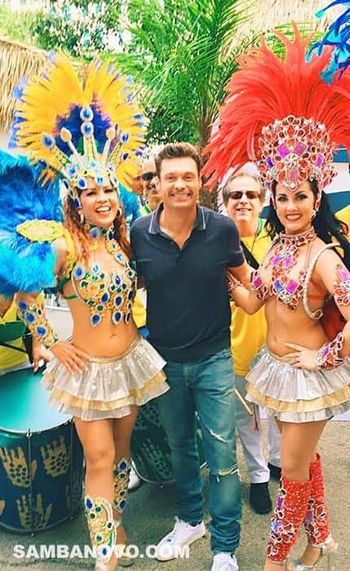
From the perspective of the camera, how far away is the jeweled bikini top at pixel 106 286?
2465 millimetres

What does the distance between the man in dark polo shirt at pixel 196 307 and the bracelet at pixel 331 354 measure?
55cm

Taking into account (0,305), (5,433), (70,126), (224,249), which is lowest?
(5,433)

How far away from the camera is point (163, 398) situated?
2.75m

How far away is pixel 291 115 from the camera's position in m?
2.29

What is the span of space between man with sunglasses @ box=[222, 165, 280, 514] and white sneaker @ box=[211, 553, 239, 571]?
57 cm

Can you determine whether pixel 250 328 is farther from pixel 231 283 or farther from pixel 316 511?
pixel 316 511

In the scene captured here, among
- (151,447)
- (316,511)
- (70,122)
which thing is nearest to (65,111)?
(70,122)

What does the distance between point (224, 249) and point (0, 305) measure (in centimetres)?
98

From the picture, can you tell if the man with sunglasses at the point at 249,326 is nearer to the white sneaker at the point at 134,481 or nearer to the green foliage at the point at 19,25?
the white sneaker at the point at 134,481

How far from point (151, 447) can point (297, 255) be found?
150 cm

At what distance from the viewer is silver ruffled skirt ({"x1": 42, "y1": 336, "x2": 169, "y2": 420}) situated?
2471mm

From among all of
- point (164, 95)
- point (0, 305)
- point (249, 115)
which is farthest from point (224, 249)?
point (164, 95)

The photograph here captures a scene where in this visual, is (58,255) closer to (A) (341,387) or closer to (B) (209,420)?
(B) (209,420)

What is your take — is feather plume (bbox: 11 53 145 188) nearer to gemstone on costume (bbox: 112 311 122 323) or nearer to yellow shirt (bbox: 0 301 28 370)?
gemstone on costume (bbox: 112 311 122 323)
